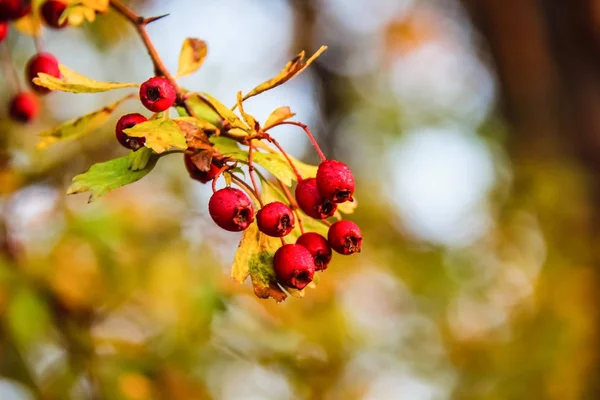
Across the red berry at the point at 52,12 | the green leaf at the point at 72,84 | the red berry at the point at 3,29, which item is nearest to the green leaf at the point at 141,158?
the green leaf at the point at 72,84

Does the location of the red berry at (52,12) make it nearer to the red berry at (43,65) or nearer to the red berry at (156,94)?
the red berry at (43,65)

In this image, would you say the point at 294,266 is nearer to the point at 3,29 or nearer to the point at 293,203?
the point at 293,203

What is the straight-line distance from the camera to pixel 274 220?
702 mm

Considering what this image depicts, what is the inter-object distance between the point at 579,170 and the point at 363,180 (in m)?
1.39

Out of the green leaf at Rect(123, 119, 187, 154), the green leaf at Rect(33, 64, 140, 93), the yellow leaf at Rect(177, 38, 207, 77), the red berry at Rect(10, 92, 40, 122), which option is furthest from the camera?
the red berry at Rect(10, 92, 40, 122)

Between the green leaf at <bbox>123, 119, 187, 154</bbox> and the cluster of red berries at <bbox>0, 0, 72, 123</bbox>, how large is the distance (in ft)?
1.02

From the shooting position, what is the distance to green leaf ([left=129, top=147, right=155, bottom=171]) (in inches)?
28.0

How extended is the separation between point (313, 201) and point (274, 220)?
72 millimetres

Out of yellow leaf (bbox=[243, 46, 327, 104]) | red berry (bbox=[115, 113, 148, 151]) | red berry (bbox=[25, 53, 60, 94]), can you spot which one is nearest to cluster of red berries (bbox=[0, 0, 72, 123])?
red berry (bbox=[25, 53, 60, 94])

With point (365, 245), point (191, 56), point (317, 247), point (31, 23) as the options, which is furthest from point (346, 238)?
Result: point (365, 245)

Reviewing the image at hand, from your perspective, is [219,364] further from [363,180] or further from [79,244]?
[363,180]

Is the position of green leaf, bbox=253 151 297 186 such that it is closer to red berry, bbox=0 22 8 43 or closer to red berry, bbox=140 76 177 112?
red berry, bbox=140 76 177 112

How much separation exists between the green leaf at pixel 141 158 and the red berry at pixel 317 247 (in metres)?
0.21

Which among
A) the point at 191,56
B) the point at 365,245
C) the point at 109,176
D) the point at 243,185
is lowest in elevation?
the point at 109,176
